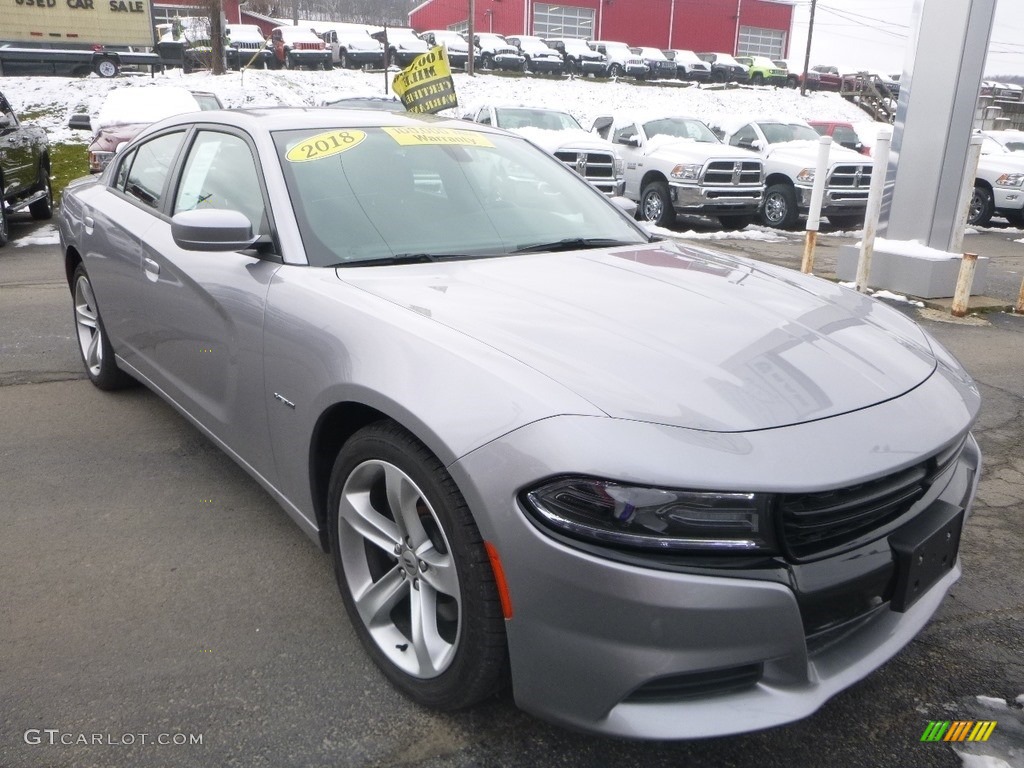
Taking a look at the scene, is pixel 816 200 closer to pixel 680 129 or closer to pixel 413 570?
pixel 680 129

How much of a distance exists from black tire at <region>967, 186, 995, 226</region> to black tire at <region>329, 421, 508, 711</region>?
50.3 feet

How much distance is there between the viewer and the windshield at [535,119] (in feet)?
45.3

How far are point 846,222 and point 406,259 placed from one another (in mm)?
13920

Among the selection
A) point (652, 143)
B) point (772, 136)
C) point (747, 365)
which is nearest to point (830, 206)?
point (772, 136)

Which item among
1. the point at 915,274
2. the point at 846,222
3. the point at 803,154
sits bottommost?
the point at 846,222

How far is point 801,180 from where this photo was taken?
1337 cm

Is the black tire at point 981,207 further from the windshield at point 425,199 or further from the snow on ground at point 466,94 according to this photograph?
the windshield at point 425,199

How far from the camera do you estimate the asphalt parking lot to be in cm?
218

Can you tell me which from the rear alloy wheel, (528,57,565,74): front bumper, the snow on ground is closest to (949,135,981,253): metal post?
the snow on ground

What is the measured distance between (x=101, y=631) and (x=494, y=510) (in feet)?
5.14

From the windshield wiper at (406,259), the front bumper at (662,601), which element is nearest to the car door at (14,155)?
the windshield wiper at (406,259)

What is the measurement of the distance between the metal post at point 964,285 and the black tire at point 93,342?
6684 millimetres

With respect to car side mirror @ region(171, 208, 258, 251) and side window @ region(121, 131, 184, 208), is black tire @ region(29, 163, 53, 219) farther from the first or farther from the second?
car side mirror @ region(171, 208, 258, 251)

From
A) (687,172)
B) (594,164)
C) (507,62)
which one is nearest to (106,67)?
(507,62)
